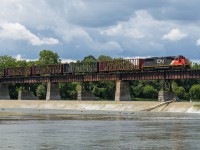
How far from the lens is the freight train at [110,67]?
107188mm

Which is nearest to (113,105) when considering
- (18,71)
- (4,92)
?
(18,71)

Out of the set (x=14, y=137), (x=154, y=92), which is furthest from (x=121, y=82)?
(x=14, y=137)

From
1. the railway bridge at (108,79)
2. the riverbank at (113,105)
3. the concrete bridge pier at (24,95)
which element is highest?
the railway bridge at (108,79)

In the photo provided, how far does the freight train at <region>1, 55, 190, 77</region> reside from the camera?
107188mm

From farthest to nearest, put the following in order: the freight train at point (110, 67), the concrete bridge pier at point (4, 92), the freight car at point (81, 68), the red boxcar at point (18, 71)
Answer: the concrete bridge pier at point (4, 92) < the red boxcar at point (18, 71) < the freight car at point (81, 68) < the freight train at point (110, 67)

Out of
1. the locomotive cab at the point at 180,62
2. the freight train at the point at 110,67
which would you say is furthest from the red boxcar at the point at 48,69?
the locomotive cab at the point at 180,62

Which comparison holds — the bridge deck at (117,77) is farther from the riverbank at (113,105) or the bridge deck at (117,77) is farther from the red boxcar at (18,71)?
the riverbank at (113,105)

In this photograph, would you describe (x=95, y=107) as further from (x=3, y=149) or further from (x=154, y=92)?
(x=3, y=149)

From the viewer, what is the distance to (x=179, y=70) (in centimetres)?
10562

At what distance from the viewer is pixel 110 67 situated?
125 metres

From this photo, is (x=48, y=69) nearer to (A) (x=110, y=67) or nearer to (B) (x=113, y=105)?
(A) (x=110, y=67)

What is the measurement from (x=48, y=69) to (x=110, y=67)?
85.2ft

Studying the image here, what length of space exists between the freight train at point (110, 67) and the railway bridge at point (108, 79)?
4.06 feet

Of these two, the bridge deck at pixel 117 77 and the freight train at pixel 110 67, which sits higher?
the freight train at pixel 110 67
